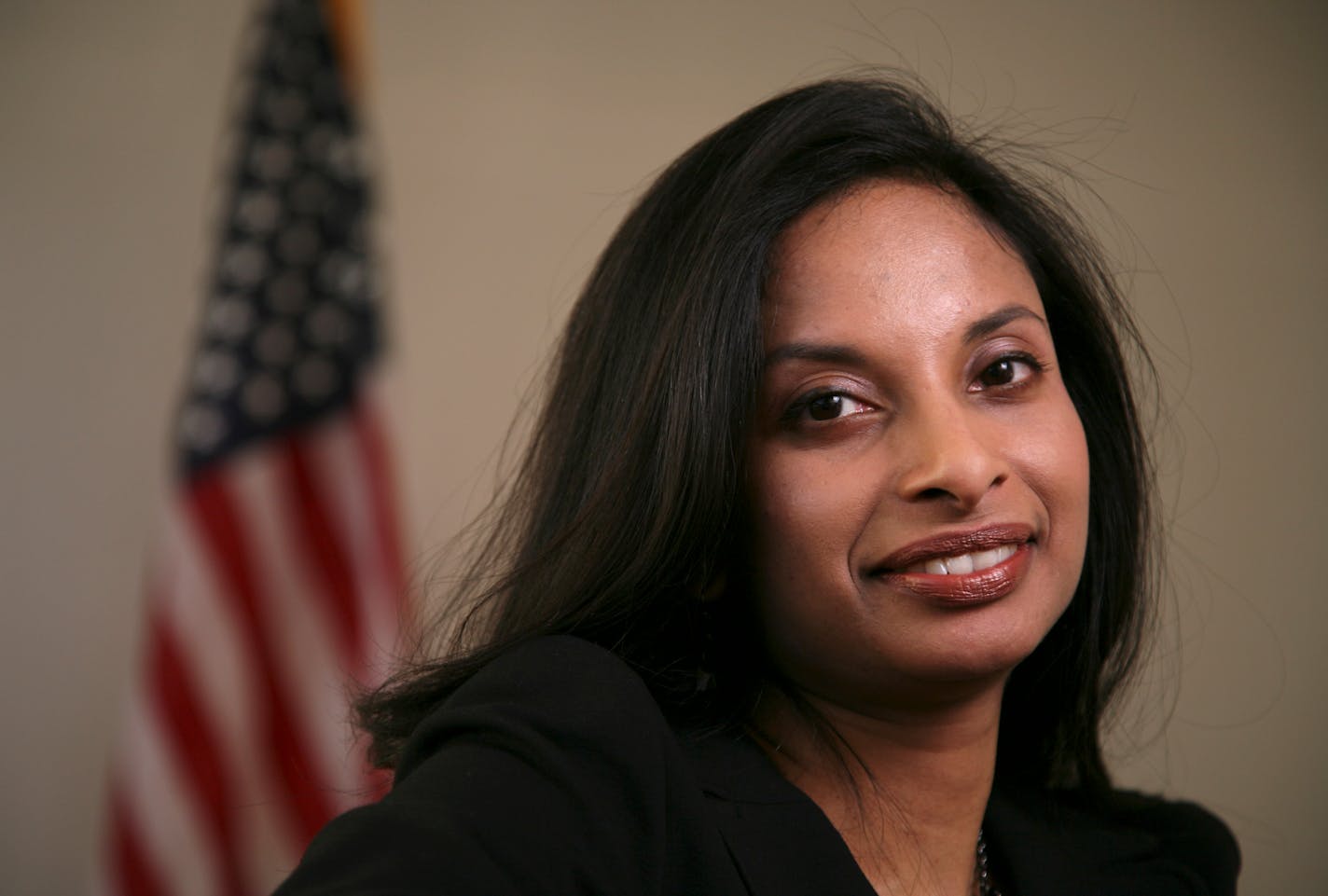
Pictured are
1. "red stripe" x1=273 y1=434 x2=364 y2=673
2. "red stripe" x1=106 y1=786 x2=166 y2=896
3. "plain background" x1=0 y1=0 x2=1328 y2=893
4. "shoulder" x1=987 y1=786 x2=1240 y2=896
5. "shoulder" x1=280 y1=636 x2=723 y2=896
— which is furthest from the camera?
"plain background" x1=0 y1=0 x2=1328 y2=893

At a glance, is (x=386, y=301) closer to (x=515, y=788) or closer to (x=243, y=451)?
(x=243, y=451)

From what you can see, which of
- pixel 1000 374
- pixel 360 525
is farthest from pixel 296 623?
pixel 1000 374

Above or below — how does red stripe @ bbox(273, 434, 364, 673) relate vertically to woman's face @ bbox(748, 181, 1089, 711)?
below

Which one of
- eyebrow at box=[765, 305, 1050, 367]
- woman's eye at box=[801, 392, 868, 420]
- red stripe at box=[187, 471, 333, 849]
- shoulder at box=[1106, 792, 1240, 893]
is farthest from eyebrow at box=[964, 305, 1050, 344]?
red stripe at box=[187, 471, 333, 849]

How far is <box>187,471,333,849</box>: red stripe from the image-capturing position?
192 centimetres

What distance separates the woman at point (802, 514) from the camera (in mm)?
937

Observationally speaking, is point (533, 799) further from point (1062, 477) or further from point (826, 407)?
point (1062, 477)

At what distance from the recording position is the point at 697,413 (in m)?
0.96

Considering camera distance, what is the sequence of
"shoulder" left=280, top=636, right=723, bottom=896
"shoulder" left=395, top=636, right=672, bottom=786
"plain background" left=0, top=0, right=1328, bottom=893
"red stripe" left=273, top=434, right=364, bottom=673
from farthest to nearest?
"plain background" left=0, top=0, right=1328, bottom=893 → "red stripe" left=273, top=434, right=364, bottom=673 → "shoulder" left=395, top=636, right=672, bottom=786 → "shoulder" left=280, top=636, right=723, bottom=896

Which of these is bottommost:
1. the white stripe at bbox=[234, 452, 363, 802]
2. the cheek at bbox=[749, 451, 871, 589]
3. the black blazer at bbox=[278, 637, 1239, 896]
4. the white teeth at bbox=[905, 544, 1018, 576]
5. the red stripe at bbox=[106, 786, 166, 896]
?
the red stripe at bbox=[106, 786, 166, 896]

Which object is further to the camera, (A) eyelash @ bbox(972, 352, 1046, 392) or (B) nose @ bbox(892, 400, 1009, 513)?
(A) eyelash @ bbox(972, 352, 1046, 392)

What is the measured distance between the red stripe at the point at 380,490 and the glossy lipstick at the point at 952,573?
1.20 meters

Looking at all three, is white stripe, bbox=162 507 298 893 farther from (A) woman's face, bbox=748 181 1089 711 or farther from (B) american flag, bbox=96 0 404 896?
(A) woman's face, bbox=748 181 1089 711

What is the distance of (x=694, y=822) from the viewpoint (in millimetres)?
856
